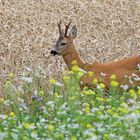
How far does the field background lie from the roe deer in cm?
30

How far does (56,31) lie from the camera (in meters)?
11.2

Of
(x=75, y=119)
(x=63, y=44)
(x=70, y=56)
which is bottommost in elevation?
(x=75, y=119)

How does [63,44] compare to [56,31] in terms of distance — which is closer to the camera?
[63,44]

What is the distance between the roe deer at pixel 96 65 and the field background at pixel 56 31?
297 mm

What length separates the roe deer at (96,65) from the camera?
9570 mm

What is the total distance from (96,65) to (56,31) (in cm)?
162

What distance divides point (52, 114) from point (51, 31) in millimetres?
4175

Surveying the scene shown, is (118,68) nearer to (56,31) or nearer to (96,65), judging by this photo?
(96,65)

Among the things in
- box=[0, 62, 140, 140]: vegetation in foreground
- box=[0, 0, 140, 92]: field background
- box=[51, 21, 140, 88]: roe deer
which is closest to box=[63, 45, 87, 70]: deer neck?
box=[51, 21, 140, 88]: roe deer

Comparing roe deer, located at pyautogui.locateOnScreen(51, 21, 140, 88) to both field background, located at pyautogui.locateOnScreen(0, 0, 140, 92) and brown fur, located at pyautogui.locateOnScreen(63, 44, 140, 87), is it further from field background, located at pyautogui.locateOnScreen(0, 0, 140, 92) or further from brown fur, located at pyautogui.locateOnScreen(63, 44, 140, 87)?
field background, located at pyautogui.locateOnScreen(0, 0, 140, 92)

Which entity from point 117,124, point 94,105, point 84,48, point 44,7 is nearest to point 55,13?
point 44,7

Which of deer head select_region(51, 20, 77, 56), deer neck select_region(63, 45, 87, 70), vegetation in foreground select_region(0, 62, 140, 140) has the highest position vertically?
deer head select_region(51, 20, 77, 56)

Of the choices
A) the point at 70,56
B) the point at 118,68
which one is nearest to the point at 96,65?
the point at 118,68

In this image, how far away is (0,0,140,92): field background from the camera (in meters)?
10.6
